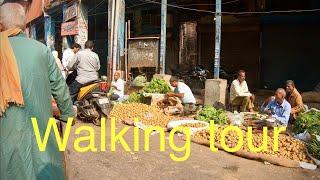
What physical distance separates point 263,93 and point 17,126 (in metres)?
11.9

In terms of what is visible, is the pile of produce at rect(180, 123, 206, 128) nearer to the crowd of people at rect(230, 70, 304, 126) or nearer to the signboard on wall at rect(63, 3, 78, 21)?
the crowd of people at rect(230, 70, 304, 126)

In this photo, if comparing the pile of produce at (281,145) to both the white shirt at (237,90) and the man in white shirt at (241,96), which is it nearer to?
the man in white shirt at (241,96)

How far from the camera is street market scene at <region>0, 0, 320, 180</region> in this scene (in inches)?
124

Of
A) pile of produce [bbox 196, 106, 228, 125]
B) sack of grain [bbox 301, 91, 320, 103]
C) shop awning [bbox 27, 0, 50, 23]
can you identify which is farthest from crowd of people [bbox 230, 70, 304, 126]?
shop awning [bbox 27, 0, 50, 23]

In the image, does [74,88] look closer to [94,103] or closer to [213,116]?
[94,103]

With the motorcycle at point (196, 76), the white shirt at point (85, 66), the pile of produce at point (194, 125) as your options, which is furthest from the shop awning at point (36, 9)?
the pile of produce at point (194, 125)

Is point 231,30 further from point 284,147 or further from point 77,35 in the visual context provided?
point 284,147

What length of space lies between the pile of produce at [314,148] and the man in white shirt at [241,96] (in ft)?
12.3

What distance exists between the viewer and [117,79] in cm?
1162

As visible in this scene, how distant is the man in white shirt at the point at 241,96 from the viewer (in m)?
10.4

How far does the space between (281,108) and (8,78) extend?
646 centimetres

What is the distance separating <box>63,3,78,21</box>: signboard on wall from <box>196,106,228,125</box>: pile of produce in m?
10.1

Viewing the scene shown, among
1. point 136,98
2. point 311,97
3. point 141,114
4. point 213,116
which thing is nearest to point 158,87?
point 136,98

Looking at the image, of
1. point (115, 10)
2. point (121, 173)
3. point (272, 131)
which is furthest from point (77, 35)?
point (121, 173)
